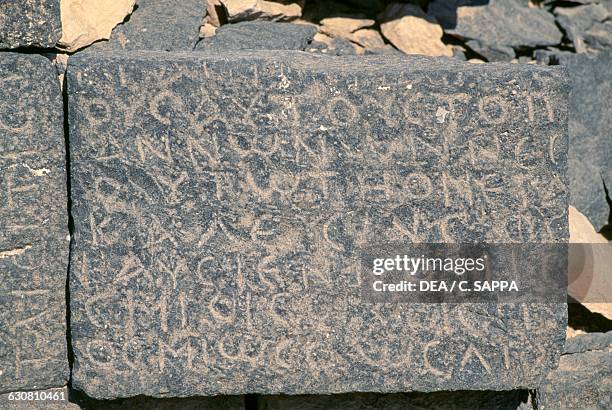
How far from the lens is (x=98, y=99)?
273 centimetres

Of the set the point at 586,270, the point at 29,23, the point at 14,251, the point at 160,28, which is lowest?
the point at 586,270

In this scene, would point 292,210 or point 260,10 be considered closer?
point 292,210

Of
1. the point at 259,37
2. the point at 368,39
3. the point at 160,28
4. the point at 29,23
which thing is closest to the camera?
the point at 29,23

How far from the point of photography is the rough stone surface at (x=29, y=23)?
273cm

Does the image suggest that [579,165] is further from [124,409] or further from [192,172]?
[124,409]

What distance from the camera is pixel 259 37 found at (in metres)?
3.35

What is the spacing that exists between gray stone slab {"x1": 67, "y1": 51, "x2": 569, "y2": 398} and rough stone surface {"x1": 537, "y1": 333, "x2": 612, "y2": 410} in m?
0.37

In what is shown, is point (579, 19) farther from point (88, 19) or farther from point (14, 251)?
point (14, 251)

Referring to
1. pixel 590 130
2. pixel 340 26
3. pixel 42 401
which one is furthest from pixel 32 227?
pixel 590 130

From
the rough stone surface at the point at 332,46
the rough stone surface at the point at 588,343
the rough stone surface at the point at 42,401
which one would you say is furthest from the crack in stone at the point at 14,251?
the rough stone surface at the point at 588,343

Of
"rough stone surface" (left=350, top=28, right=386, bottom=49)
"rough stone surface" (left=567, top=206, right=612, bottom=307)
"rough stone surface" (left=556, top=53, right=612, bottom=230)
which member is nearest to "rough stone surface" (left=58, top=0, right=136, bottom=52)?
"rough stone surface" (left=350, top=28, right=386, bottom=49)

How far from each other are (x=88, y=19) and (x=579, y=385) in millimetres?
2082

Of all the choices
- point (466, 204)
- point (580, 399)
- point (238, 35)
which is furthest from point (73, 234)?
point (580, 399)

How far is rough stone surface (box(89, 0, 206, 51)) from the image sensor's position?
10.4 ft
